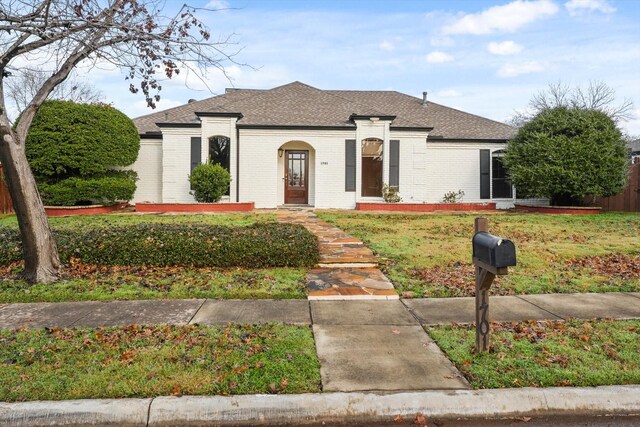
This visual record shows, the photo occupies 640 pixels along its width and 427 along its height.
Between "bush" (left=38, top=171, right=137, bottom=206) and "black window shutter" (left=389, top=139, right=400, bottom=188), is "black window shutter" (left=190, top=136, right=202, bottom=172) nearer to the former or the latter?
"bush" (left=38, top=171, right=137, bottom=206)

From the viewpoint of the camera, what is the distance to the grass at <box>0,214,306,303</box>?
5.41m

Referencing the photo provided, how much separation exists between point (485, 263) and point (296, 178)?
14998 mm

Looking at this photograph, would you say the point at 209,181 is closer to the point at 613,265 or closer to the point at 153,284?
the point at 153,284

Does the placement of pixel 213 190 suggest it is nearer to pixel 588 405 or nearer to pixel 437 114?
pixel 437 114

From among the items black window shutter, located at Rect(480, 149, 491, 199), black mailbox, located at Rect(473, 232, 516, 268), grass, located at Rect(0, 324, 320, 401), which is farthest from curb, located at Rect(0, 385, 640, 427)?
black window shutter, located at Rect(480, 149, 491, 199)

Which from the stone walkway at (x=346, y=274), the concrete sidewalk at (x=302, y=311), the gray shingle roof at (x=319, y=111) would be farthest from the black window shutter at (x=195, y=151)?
the concrete sidewalk at (x=302, y=311)

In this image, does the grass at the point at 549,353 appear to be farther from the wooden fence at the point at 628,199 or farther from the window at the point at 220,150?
the wooden fence at the point at 628,199

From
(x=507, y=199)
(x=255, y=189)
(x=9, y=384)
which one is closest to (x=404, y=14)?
(x=255, y=189)

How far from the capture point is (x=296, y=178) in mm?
18047

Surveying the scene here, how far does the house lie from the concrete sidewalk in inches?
463

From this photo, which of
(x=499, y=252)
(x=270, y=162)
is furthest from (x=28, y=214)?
(x=270, y=162)

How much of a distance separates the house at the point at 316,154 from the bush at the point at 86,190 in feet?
5.50

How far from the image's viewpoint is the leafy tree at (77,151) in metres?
14.3

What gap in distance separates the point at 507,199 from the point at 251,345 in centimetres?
1742
